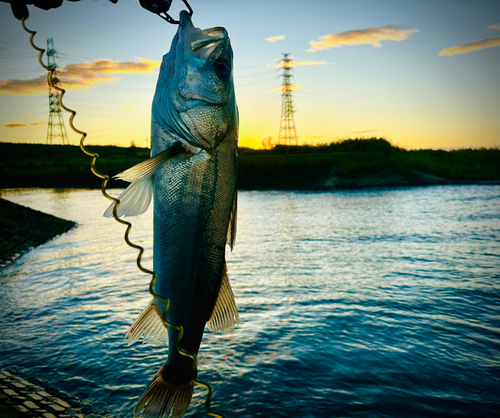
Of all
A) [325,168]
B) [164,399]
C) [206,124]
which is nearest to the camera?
[206,124]

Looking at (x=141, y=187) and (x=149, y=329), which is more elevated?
(x=141, y=187)

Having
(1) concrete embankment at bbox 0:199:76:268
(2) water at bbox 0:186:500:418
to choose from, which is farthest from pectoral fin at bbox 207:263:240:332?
(1) concrete embankment at bbox 0:199:76:268

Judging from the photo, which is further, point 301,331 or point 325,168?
point 325,168

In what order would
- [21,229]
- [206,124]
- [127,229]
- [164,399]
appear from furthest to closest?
[21,229], [127,229], [164,399], [206,124]

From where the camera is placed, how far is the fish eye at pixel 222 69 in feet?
6.27

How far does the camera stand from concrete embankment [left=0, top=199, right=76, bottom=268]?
16.0 m

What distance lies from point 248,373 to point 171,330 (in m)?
5.00

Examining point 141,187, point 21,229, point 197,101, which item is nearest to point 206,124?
point 197,101

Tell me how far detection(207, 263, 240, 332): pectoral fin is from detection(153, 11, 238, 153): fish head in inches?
30.5

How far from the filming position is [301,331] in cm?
823

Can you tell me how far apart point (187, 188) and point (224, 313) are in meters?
0.73

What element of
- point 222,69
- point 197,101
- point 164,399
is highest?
point 222,69

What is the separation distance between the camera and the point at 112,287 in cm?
1138

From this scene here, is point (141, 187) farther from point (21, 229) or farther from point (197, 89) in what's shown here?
point (21, 229)
